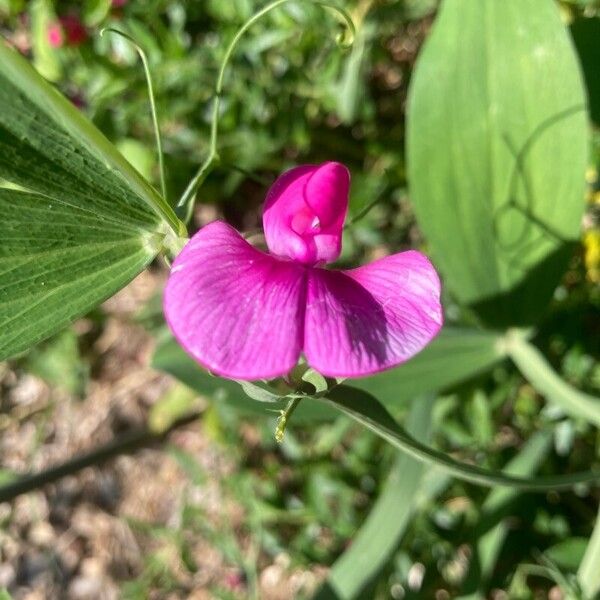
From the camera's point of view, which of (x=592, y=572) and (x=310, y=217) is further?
(x=592, y=572)

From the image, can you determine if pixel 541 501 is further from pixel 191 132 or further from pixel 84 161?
pixel 84 161

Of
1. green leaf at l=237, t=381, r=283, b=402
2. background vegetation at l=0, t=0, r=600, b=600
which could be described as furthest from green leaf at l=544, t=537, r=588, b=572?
green leaf at l=237, t=381, r=283, b=402

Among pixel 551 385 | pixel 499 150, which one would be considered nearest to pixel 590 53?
pixel 499 150

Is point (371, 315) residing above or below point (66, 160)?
below

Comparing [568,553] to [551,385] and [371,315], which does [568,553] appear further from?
[371,315]

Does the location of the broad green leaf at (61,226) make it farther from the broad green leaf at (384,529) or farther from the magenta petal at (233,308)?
the broad green leaf at (384,529)

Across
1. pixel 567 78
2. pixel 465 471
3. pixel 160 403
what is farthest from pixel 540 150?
pixel 160 403
